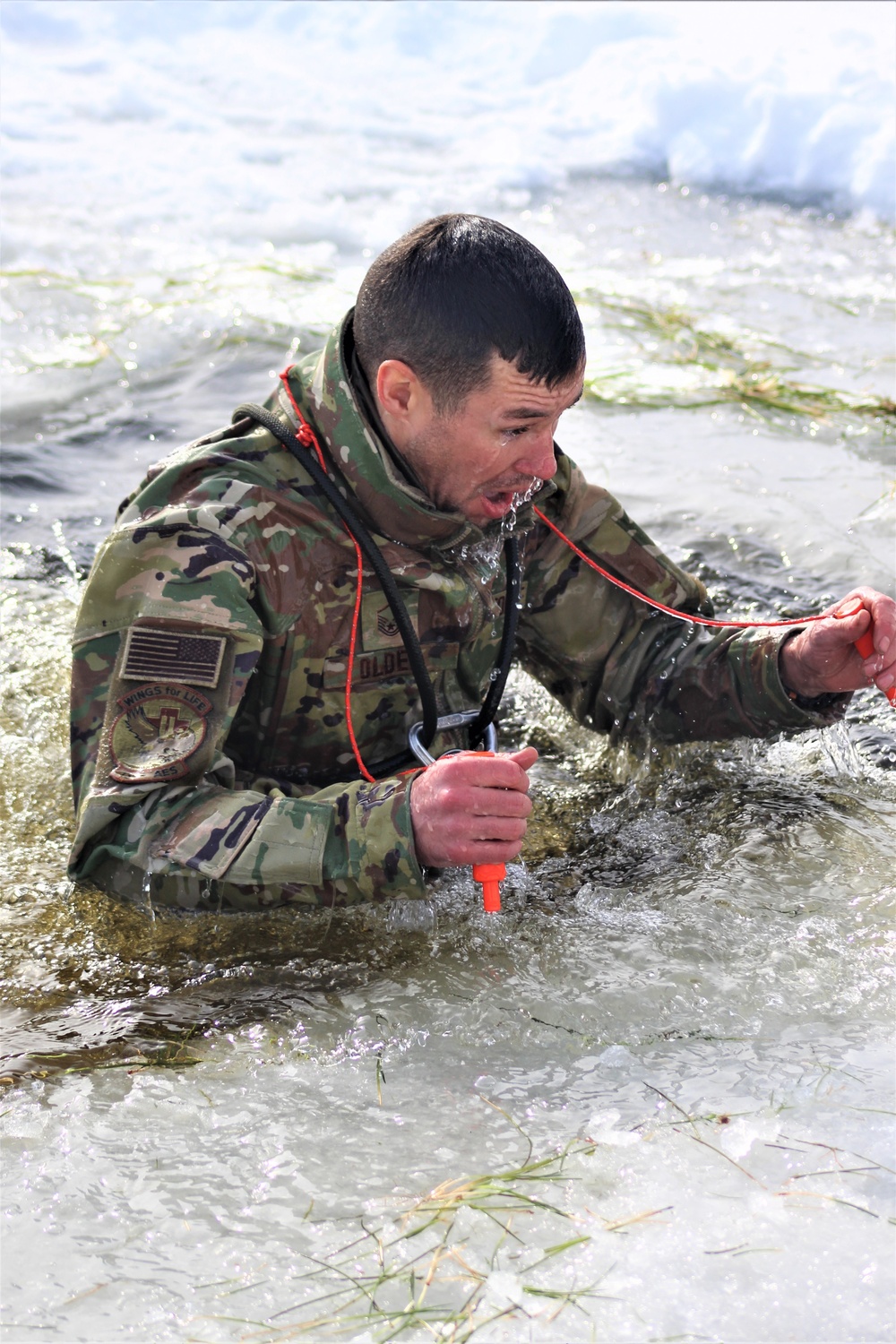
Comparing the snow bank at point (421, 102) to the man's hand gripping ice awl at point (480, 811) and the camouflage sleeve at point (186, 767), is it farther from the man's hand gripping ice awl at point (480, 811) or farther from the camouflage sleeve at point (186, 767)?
the man's hand gripping ice awl at point (480, 811)

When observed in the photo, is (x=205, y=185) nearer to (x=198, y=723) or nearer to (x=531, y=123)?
(x=531, y=123)

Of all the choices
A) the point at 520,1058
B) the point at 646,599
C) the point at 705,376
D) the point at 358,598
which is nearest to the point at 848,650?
the point at 646,599

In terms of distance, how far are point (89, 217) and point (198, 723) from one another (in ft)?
23.3

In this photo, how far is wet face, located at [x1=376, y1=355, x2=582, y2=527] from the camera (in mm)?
2709

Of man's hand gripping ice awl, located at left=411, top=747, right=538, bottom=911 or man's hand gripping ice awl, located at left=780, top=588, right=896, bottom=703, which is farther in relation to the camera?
man's hand gripping ice awl, located at left=780, top=588, right=896, bottom=703

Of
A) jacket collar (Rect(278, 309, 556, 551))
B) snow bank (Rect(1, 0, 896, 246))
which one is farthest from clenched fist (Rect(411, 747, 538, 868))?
snow bank (Rect(1, 0, 896, 246))

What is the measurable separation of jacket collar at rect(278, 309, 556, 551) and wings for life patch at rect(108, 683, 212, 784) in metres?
0.58

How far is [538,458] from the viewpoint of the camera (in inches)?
110

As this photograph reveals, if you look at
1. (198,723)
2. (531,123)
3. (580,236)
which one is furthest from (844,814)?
(531,123)

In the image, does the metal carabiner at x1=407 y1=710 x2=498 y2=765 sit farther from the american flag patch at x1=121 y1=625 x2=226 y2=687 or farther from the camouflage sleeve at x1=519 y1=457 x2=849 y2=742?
the american flag patch at x1=121 y1=625 x2=226 y2=687

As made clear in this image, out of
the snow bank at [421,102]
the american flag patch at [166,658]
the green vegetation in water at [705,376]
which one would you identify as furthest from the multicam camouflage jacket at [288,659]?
the snow bank at [421,102]

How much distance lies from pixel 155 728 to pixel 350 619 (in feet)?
1.74

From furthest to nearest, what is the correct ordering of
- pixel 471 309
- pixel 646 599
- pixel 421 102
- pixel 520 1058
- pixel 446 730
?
pixel 421 102 < pixel 646 599 < pixel 446 730 < pixel 471 309 < pixel 520 1058

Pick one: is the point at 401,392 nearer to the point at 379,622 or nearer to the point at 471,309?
the point at 471,309
